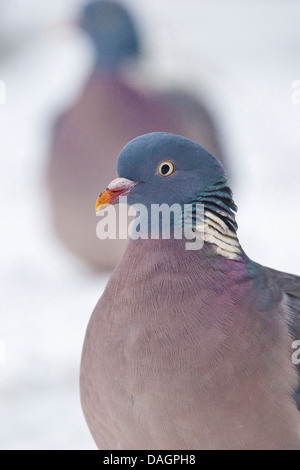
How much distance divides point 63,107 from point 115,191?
1141 mm

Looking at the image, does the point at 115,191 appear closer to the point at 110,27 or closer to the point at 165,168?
the point at 165,168

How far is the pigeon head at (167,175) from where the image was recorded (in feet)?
3.04

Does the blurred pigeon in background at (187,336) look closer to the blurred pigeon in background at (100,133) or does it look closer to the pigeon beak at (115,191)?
the pigeon beak at (115,191)

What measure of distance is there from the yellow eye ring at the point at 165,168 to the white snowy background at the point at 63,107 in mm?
636

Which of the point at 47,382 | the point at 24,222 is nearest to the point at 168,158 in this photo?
the point at 47,382

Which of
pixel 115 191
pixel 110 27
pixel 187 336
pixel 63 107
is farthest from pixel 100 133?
pixel 187 336

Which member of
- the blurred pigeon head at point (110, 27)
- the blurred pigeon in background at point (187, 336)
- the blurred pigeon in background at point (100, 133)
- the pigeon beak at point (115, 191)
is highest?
the blurred pigeon head at point (110, 27)

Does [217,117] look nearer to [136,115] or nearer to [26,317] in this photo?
[136,115]

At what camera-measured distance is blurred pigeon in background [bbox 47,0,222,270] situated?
1857 mm

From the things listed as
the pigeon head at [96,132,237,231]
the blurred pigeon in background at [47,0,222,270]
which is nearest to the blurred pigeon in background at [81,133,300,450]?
the pigeon head at [96,132,237,231]

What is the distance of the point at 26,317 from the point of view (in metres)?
1.75

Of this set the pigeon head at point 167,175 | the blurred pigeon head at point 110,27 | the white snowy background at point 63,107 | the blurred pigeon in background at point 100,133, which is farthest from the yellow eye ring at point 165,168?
the blurred pigeon head at point 110,27

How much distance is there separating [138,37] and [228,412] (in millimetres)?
1560

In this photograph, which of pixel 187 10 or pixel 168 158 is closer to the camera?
pixel 168 158
